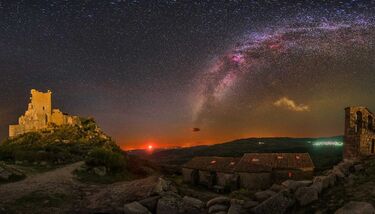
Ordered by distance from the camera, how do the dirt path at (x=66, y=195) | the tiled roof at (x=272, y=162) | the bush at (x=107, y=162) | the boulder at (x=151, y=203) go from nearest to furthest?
the boulder at (x=151, y=203) → the dirt path at (x=66, y=195) → the bush at (x=107, y=162) → the tiled roof at (x=272, y=162)

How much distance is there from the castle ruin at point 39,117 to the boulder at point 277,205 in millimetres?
69110

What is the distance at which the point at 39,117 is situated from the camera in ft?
251

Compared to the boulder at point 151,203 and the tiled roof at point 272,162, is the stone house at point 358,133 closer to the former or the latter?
the boulder at point 151,203

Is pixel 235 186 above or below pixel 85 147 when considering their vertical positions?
below

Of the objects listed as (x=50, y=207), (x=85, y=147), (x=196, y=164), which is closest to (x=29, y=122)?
(x=85, y=147)

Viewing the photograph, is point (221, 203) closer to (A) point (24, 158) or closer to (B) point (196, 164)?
(A) point (24, 158)

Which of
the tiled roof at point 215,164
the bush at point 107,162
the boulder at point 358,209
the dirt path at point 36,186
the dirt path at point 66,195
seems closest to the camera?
the boulder at point 358,209

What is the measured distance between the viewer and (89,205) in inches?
691

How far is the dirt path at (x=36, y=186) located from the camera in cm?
1817

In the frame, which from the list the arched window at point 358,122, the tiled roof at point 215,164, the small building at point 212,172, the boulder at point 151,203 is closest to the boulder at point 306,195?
the boulder at point 151,203

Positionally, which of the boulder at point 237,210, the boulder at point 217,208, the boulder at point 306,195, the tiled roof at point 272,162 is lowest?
the tiled roof at point 272,162

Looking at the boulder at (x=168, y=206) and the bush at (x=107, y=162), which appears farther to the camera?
the bush at (x=107, y=162)

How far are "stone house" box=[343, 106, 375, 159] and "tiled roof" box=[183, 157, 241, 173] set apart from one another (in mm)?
21094

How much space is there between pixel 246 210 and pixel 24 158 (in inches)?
1292
